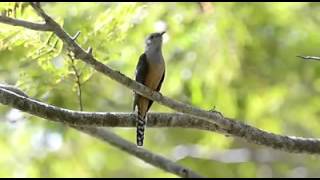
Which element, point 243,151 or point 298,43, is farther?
point 243,151

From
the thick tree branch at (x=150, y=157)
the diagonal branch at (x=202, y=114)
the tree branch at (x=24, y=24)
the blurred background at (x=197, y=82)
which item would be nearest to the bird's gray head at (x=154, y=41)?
the blurred background at (x=197, y=82)

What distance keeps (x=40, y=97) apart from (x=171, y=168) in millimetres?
1116

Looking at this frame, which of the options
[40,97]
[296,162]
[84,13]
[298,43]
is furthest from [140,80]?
[296,162]

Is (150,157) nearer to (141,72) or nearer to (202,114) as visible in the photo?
(141,72)

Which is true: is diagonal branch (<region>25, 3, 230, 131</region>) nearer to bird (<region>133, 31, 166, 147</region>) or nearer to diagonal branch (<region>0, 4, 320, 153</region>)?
diagonal branch (<region>0, 4, 320, 153</region>)

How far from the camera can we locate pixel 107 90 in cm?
685

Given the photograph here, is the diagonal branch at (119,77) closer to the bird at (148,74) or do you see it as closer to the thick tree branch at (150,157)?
the bird at (148,74)

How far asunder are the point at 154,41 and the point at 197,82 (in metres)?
0.90

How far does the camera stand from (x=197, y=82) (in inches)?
246

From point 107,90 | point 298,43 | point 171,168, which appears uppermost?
point 298,43

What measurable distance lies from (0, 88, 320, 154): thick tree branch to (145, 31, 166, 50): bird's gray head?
1023 mm

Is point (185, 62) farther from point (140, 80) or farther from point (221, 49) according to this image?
point (140, 80)

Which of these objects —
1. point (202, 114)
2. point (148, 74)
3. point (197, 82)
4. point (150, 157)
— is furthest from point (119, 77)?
point (197, 82)

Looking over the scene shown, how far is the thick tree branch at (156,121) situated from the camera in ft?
12.5
